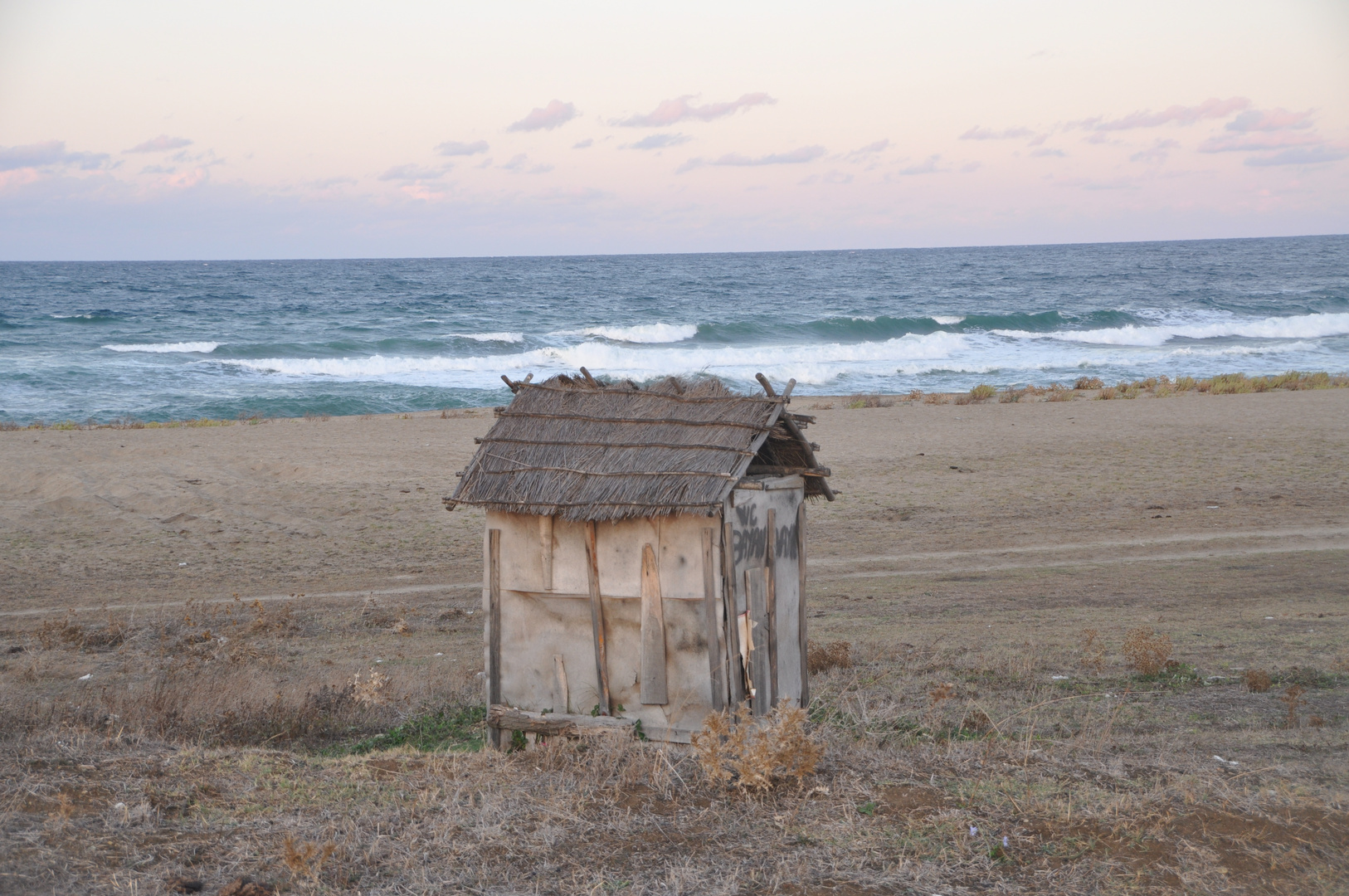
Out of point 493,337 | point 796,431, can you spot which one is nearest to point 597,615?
point 796,431

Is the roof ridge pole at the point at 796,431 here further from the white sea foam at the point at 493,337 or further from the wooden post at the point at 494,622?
the white sea foam at the point at 493,337

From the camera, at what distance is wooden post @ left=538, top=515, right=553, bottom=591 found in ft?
22.6

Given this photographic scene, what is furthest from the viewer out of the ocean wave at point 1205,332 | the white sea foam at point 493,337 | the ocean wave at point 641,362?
the ocean wave at point 1205,332

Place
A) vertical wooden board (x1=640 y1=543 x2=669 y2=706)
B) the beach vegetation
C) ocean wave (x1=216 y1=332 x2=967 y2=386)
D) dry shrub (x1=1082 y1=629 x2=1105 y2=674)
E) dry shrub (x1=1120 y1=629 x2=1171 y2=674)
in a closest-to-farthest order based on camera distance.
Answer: vertical wooden board (x1=640 y1=543 x2=669 y2=706), dry shrub (x1=1120 y1=629 x2=1171 y2=674), dry shrub (x1=1082 y1=629 x2=1105 y2=674), the beach vegetation, ocean wave (x1=216 y1=332 x2=967 y2=386)

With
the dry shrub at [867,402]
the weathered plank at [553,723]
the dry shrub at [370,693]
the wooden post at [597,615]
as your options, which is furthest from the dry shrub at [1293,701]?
the dry shrub at [867,402]

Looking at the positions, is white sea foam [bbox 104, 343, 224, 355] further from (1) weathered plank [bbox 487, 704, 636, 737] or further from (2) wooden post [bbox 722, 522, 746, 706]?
(2) wooden post [bbox 722, 522, 746, 706]

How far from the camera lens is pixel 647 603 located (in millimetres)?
6672

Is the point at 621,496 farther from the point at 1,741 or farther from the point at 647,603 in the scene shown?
the point at 1,741

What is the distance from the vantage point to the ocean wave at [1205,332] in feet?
154

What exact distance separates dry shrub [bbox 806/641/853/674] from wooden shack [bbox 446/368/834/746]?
5.40 ft

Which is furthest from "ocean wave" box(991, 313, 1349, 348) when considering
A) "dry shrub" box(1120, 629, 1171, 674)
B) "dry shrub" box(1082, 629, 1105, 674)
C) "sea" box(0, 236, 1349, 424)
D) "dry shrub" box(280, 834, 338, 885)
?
"dry shrub" box(280, 834, 338, 885)

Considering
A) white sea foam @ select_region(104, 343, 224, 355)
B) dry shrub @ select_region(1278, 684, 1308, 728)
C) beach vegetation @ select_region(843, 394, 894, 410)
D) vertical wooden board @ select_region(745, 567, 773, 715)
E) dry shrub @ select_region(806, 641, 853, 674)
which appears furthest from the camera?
white sea foam @ select_region(104, 343, 224, 355)

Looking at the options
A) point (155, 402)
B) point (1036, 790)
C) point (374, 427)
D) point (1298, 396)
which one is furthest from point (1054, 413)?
point (155, 402)

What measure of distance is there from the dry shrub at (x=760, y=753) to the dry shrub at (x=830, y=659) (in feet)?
9.55
